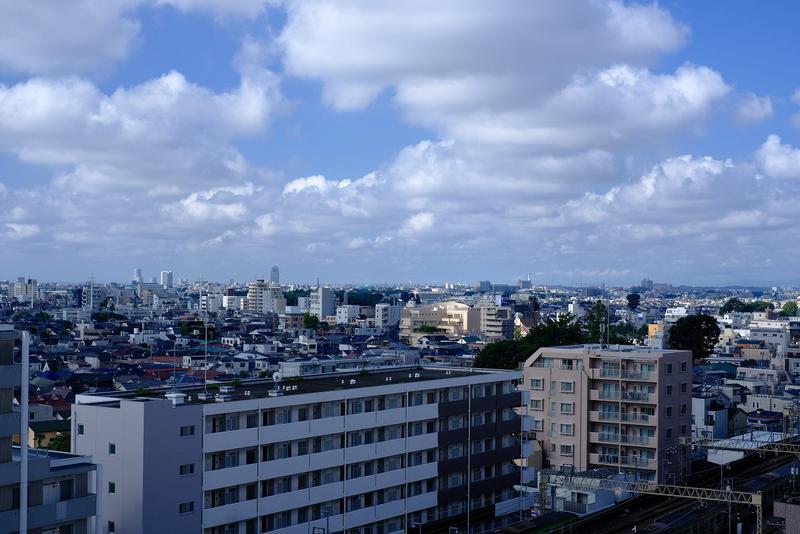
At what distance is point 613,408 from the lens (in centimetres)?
3919

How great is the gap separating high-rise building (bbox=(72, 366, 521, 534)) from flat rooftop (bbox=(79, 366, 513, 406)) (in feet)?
0.27

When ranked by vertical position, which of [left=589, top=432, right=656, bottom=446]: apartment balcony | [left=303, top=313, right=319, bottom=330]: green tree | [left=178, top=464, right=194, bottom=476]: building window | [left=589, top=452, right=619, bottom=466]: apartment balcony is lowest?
[left=589, top=452, right=619, bottom=466]: apartment balcony

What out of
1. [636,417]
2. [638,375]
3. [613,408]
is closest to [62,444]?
[613,408]

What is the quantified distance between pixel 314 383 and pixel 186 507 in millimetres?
7562

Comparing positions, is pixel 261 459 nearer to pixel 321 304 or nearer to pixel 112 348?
pixel 112 348

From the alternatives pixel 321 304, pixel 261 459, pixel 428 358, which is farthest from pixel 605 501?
pixel 321 304

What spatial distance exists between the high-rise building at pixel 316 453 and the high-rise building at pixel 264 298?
152 m

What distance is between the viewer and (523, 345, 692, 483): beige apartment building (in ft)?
125

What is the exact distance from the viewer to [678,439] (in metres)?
39.1

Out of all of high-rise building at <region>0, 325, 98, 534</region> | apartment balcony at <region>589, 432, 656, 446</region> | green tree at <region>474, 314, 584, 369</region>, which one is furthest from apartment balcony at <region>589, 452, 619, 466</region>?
high-rise building at <region>0, 325, 98, 534</region>

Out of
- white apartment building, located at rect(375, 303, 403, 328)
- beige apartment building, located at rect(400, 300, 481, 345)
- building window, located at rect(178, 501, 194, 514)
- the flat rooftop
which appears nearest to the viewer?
building window, located at rect(178, 501, 194, 514)

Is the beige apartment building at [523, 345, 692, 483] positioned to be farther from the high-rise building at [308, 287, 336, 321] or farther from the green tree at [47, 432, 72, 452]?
the high-rise building at [308, 287, 336, 321]

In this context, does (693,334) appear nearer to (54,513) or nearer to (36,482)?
(54,513)

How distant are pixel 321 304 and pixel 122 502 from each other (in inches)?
5660
